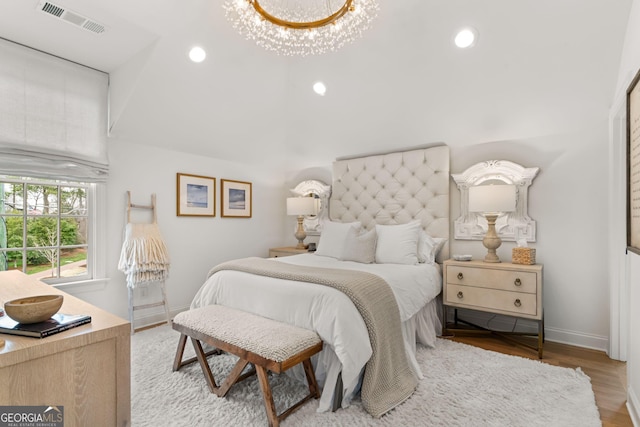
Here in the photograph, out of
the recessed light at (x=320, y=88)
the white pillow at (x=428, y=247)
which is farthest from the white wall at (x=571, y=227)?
the recessed light at (x=320, y=88)

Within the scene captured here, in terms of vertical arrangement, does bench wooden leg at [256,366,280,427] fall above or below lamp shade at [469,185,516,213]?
below

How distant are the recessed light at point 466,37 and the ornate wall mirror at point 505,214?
1160 millimetres

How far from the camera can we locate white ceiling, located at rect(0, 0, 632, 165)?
2518mm

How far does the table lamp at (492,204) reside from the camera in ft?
9.70

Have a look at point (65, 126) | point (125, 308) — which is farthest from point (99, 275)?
point (65, 126)

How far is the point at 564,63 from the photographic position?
2664mm

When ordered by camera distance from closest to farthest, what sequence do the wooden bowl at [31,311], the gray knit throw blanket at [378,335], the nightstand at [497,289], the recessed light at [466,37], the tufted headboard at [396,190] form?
1. the wooden bowl at [31,311]
2. the gray knit throw blanket at [378,335]
3. the recessed light at [466,37]
4. the nightstand at [497,289]
5. the tufted headboard at [396,190]

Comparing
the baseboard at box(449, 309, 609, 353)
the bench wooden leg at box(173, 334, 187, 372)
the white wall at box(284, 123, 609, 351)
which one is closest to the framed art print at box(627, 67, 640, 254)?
the white wall at box(284, 123, 609, 351)

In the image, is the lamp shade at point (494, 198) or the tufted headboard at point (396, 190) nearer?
the lamp shade at point (494, 198)

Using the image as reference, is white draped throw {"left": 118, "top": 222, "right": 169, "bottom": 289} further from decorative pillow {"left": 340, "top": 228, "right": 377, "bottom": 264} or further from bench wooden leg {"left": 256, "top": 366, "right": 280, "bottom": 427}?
bench wooden leg {"left": 256, "top": 366, "right": 280, "bottom": 427}

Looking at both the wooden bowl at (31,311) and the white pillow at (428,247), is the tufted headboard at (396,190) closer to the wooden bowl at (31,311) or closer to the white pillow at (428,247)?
the white pillow at (428,247)

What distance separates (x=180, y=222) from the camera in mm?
3996

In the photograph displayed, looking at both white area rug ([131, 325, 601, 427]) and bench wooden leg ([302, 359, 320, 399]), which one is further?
bench wooden leg ([302, 359, 320, 399])

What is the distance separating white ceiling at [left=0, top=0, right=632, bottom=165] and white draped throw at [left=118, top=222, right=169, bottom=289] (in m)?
0.99
